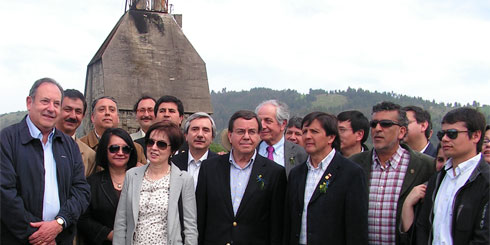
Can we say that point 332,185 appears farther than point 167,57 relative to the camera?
No

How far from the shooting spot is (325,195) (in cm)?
390

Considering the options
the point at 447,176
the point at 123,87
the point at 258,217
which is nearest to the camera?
the point at 447,176

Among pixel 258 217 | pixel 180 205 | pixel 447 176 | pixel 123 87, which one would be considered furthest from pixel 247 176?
pixel 123 87

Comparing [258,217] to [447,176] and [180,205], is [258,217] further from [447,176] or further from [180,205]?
[447,176]

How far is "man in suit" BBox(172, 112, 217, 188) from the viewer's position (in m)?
4.84

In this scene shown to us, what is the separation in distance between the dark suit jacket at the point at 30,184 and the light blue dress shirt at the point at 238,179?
1.28 meters

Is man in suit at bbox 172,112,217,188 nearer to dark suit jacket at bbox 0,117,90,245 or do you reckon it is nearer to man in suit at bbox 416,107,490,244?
dark suit jacket at bbox 0,117,90,245

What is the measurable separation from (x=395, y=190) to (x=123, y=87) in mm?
12994

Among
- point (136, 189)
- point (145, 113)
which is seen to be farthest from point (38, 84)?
point (145, 113)

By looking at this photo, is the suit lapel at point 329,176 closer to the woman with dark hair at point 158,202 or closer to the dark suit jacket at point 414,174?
the dark suit jacket at point 414,174

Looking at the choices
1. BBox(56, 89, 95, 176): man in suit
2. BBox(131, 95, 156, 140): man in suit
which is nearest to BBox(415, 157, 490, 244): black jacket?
BBox(56, 89, 95, 176): man in suit

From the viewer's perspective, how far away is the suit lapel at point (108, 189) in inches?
175

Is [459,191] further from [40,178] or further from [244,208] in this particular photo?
[40,178]

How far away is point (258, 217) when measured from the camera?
418 centimetres
